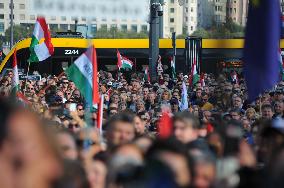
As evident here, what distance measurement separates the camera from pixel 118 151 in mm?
4352

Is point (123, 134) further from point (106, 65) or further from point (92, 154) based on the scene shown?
point (106, 65)

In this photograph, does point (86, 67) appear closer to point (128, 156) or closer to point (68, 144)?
point (68, 144)

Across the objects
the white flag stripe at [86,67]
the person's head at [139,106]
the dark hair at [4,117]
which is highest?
the dark hair at [4,117]

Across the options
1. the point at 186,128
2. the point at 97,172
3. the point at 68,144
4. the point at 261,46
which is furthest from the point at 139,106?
the point at 97,172

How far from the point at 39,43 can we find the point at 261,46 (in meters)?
11.9

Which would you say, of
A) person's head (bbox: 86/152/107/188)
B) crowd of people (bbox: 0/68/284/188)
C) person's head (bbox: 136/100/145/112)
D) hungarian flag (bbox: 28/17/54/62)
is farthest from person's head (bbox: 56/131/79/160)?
hungarian flag (bbox: 28/17/54/62)

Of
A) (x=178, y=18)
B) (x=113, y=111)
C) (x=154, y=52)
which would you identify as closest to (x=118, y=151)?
(x=113, y=111)

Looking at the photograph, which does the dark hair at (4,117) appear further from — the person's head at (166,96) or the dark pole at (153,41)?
the dark pole at (153,41)

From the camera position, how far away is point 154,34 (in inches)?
1081

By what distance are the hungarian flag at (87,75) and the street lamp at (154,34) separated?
14.5 m

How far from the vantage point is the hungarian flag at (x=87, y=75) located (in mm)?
10367

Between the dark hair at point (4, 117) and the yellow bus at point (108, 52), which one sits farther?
the yellow bus at point (108, 52)

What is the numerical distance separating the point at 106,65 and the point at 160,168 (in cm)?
3605

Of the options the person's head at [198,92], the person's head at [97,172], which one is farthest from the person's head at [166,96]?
the person's head at [97,172]
